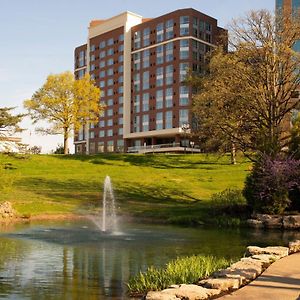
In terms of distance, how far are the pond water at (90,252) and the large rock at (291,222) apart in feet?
8.59

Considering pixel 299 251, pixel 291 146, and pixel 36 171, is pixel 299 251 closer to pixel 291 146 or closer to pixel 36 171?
pixel 291 146

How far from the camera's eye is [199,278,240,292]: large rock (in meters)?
9.98

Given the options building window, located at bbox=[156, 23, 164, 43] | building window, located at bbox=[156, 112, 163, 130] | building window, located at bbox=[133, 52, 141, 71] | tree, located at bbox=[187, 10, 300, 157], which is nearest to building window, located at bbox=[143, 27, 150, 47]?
building window, located at bbox=[133, 52, 141, 71]

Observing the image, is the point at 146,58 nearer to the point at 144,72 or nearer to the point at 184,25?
the point at 144,72

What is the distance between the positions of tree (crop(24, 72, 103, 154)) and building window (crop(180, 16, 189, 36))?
3822 centimetres

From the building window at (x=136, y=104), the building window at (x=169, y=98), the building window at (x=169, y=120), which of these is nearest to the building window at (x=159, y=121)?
the building window at (x=169, y=120)

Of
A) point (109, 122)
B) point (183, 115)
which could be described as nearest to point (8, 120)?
point (183, 115)

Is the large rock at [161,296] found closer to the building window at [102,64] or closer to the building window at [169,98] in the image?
the building window at [169,98]

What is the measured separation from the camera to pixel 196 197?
141 feet

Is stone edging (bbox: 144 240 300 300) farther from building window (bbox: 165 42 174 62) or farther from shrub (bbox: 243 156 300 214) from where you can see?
building window (bbox: 165 42 174 62)

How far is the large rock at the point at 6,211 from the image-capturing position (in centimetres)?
3066

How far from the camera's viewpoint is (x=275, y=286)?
10.2 metres

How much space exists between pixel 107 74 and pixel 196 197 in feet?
282

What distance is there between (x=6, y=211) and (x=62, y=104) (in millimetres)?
43650
